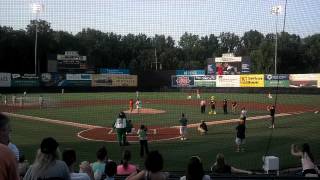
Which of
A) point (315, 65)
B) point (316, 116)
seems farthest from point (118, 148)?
point (315, 65)

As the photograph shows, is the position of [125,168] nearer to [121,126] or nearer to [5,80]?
[121,126]

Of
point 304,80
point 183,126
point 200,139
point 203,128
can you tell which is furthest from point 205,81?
point 183,126

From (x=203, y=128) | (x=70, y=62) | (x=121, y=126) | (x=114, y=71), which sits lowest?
(x=203, y=128)

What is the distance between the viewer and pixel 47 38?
6800 cm

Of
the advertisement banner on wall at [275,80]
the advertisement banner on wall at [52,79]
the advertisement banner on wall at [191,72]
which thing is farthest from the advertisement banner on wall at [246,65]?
the advertisement banner on wall at [52,79]

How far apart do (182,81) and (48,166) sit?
62.5m

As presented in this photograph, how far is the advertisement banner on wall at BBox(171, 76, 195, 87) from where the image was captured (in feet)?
217

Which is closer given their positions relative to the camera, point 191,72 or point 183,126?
point 183,126

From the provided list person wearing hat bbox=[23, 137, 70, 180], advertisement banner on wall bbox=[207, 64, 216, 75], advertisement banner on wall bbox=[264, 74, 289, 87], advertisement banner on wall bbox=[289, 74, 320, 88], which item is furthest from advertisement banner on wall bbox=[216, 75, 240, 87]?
person wearing hat bbox=[23, 137, 70, 180]

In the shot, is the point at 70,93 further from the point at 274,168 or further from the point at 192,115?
the point at 274,168

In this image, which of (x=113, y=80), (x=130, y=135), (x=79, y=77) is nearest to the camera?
(x=130, y=135)

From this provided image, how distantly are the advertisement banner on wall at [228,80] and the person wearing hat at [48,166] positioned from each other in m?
58.2

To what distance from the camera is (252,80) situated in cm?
6034

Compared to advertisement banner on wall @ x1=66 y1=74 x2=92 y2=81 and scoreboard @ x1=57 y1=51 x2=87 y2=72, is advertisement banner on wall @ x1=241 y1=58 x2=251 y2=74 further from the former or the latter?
scoreboard @ x1=57 y1=51 x2=87 y2=72
